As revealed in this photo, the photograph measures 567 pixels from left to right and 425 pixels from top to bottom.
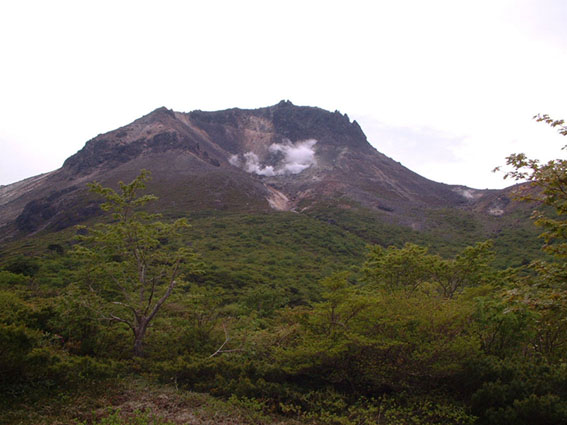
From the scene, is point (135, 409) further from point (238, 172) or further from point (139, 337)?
point (238, 172)

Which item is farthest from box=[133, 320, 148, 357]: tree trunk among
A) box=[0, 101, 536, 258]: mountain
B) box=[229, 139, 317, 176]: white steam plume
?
box=[229, 139, 317, 176]: white steam plume

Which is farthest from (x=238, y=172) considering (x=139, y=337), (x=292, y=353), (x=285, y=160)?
(x=292, y=353)

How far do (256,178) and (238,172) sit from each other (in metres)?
11.0

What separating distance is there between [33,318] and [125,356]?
2791 mm

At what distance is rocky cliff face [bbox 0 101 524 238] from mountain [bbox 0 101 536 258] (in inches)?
12.0

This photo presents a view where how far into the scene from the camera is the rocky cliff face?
2827 inches

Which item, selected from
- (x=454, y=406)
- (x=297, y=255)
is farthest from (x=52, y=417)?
(x=297, y=255)

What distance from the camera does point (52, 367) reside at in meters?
8.49

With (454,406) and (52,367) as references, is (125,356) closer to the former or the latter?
(52,367)

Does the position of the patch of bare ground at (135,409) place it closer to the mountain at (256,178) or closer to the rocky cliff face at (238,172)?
the mountain at (256,178)

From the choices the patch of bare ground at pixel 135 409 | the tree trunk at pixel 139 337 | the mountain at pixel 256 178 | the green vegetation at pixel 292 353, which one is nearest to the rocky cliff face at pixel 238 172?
the mountain at pixel 256 178

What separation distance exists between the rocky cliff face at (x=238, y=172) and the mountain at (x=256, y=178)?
0.31 metres

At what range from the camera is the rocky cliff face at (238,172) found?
71812 mm

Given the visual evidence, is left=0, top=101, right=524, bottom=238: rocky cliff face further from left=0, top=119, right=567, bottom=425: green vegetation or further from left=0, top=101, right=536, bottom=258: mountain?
left=0, top=119, right=567, bottom=425: green vegetation
